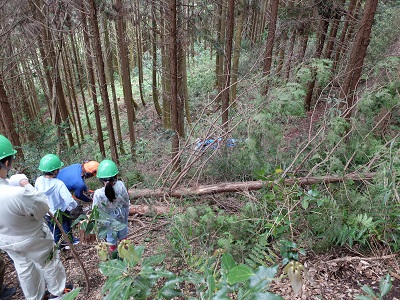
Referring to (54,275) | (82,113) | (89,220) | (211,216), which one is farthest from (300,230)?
(82,113)

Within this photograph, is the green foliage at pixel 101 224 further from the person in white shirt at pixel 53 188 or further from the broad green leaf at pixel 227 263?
the person in white shirt at pixel 53 188

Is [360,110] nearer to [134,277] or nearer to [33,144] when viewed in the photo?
[134,277]

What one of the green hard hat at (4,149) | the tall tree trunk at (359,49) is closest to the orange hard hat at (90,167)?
the green hard hat at (4,149)

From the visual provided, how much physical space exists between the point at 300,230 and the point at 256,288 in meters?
2.57

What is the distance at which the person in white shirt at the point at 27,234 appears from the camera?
2.44 metres

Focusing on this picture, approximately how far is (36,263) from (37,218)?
2.08 feet

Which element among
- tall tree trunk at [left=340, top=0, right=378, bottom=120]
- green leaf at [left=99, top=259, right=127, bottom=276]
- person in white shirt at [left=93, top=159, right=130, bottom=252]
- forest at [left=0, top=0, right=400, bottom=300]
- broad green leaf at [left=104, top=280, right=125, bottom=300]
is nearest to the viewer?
broad green leaf at [left=104, top=280, right=125, bottom=300]

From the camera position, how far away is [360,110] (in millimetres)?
5129

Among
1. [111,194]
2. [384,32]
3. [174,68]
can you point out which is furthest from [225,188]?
[384,32]

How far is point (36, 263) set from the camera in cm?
287

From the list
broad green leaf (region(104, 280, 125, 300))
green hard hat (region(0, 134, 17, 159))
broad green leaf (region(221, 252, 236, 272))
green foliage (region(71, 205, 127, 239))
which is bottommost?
green foliage (region(71, 205, 127, 239))

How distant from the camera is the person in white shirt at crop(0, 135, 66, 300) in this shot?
2436mm

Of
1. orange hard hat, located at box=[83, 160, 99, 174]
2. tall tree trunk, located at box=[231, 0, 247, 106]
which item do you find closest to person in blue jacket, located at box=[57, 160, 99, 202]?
orange hard hat, located at box=[83, 160, 99, 174]

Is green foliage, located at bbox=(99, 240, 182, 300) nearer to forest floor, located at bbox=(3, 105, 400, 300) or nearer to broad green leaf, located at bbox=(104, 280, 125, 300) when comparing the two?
broad green leaf, located at bbox=(104, 280, 125, 300)
